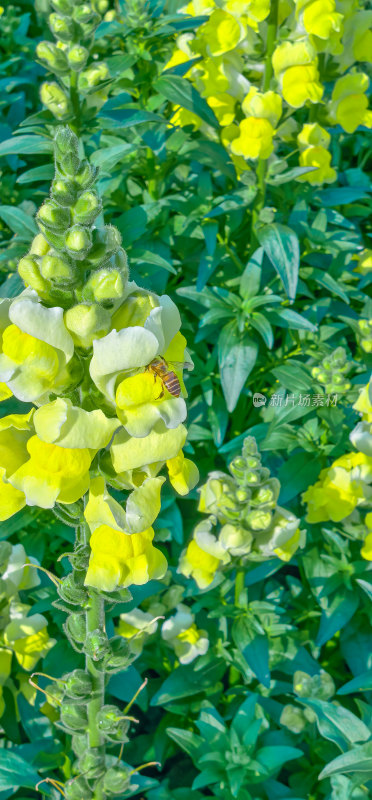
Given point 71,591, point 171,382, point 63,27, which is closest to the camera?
point 171,382

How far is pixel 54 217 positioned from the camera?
1.25 m

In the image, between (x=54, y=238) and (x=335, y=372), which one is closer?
(x=54, y=238)

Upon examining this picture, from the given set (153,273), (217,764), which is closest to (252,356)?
(153,273)

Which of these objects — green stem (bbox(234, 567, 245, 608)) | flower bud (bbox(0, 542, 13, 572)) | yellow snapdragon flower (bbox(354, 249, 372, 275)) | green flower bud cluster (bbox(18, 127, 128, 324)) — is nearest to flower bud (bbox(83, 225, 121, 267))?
green flower bud cluster (bbox(18, 127, 128, 324))

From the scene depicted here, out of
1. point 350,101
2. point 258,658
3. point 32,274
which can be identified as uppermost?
point 32,274

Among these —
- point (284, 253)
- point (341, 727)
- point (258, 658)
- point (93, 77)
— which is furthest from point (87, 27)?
point (341, 727)

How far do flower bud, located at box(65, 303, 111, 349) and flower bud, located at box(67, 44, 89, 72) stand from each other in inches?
52.9

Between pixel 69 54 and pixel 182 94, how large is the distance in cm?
50

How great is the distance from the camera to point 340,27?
2.71m

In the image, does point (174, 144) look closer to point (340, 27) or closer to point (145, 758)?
point (340, 27)

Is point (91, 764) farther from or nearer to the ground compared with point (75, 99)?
nearer to the ground

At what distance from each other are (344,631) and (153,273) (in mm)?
1491

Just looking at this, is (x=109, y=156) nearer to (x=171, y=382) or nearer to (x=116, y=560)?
(x=171, y=382)

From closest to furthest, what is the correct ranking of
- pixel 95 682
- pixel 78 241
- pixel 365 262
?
pixel 78 241 < pixel 95 682 < pixel 365 262
